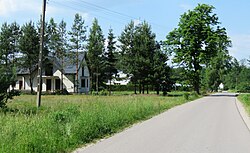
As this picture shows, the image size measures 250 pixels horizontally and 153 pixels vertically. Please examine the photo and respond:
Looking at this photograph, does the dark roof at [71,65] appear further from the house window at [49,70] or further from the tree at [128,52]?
the tree at [128,52]

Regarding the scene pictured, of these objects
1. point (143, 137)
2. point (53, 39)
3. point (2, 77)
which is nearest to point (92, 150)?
point (143, 137)

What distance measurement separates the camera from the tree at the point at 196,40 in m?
54.4

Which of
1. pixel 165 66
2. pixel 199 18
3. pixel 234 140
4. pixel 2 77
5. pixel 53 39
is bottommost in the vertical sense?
pixel 234 140

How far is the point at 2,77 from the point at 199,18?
44.2 metres

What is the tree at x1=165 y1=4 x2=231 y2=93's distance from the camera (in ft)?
178

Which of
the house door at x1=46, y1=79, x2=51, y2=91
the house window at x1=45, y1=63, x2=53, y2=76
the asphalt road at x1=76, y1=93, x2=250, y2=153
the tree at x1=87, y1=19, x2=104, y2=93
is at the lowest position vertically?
the asphalt road at x1=76, y1=93, x2=250, y2=153

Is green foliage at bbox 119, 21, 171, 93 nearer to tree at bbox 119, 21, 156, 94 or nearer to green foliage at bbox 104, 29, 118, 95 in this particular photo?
tree at bbox 119, 21, 156, 94

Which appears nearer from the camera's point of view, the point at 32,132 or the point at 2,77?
the point at 32,132

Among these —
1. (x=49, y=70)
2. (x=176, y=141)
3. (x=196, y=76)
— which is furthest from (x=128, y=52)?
(x=176, y=141)

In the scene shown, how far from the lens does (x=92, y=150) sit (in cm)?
816

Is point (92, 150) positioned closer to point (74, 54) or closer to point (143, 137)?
point (143, 137)

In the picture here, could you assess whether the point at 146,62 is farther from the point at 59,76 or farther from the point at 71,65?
the point at 59,76

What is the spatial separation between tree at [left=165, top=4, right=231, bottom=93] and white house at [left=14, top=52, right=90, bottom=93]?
1636 centimetres

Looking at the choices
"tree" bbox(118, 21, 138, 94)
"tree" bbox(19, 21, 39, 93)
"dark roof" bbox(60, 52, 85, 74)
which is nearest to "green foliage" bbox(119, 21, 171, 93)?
"tree" bbox(118, 21, 138, 94)
